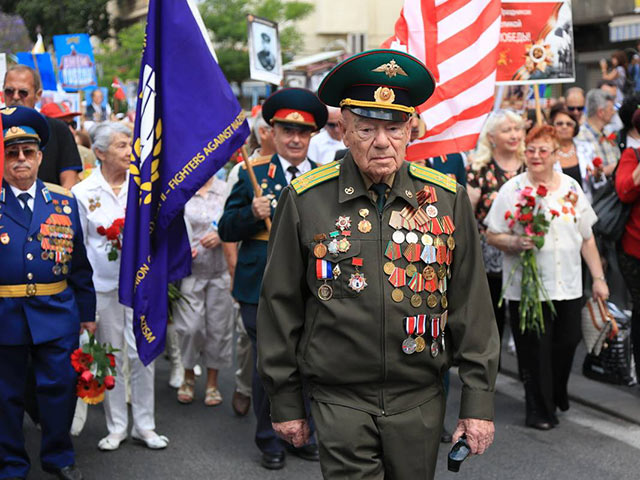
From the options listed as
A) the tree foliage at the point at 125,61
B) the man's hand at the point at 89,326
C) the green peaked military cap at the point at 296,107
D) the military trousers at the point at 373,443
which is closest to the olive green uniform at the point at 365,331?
the military trousers at the point at 373,443

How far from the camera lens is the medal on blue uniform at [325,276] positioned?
370 centimetres

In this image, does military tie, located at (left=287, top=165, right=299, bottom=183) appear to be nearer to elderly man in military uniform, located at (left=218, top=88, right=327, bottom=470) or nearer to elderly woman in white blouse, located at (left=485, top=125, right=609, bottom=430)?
elderly man in military uniform, located at (left=218, top=88, right=327, bottom=470)

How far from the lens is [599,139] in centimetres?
1016

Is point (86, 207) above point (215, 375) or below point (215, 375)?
above

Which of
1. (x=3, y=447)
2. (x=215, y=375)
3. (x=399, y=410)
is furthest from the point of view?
(x=215, y=375)

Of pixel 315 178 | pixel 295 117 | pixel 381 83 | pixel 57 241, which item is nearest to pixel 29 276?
pixel 57 241

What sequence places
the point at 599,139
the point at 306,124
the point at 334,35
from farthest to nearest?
1. the point at 334,35
2. the point at 599,139
3. the point at 306,124

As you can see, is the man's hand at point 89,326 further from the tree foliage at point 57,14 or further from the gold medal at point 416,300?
the tree foliage at point 57,14

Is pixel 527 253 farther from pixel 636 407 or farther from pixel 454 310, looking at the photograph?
pixel 454 310

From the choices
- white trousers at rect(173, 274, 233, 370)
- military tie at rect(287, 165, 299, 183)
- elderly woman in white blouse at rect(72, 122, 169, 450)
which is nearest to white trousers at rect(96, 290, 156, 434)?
elderly woman in white blouse at rect(72, 122, 169, 450)

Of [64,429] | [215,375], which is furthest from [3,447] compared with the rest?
[215,375]

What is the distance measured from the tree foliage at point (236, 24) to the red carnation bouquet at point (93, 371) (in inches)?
1186

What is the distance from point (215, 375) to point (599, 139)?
4768 millimetres

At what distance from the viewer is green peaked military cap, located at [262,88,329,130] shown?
20.8 feet
